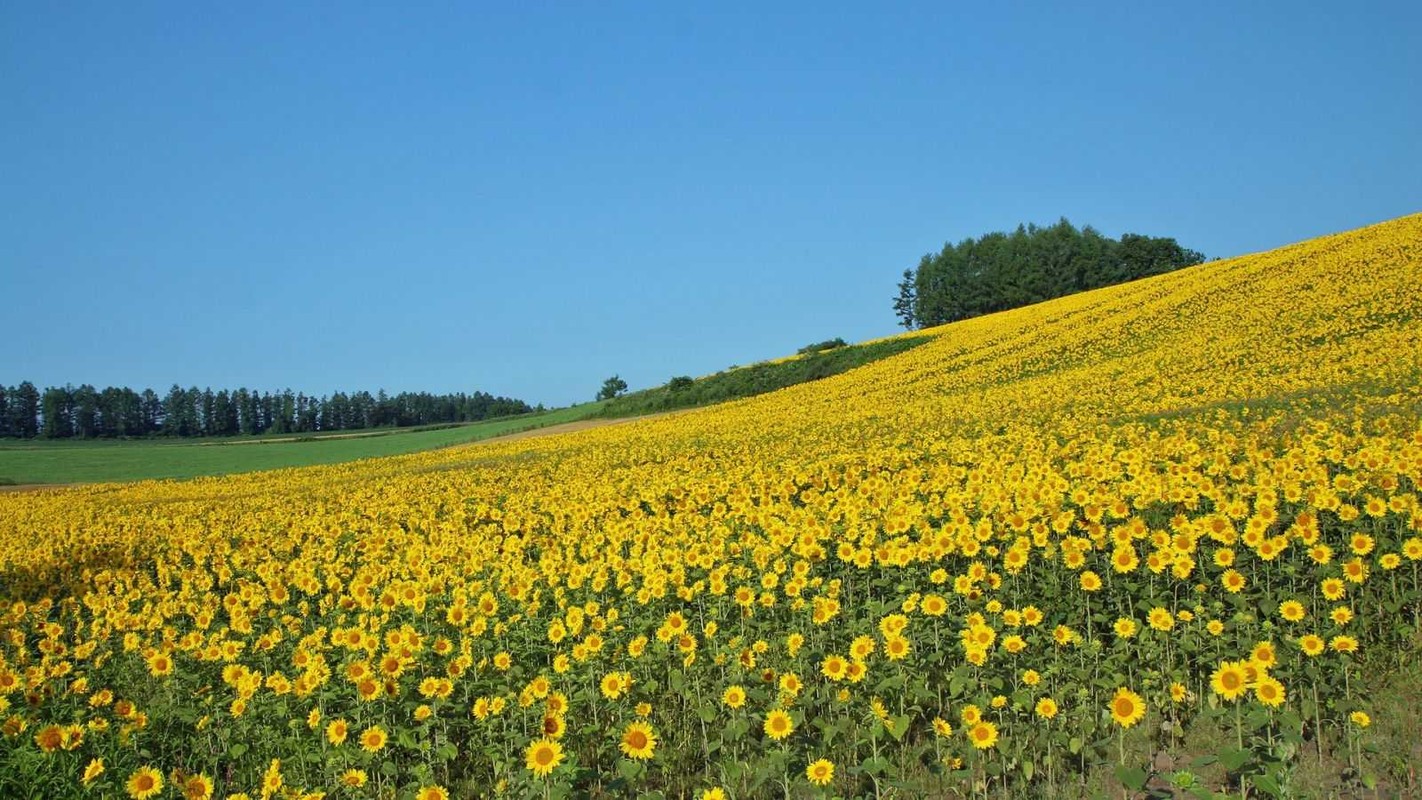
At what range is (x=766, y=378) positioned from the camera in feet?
163

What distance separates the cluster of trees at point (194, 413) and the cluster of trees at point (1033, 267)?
78318 millimetres

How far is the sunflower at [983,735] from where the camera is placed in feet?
15.1

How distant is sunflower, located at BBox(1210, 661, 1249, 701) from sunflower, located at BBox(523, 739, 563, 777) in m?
3.31

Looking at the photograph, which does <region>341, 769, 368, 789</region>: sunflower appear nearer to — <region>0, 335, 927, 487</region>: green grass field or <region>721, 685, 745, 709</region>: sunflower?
<region>721, 685, 745, 709</region>: sunflower

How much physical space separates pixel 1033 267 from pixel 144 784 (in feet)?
320

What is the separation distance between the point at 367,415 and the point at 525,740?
135 meters

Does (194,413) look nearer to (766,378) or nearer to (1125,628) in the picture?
(766,378)

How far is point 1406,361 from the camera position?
59.5 ft

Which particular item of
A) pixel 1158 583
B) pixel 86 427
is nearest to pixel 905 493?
pixel 1158 583

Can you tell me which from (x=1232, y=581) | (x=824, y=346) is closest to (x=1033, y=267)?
(x=824, y=346)

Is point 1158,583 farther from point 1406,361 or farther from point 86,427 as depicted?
point 86,427

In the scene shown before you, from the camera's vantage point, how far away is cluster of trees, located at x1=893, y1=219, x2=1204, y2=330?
93.2 m

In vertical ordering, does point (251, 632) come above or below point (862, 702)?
above

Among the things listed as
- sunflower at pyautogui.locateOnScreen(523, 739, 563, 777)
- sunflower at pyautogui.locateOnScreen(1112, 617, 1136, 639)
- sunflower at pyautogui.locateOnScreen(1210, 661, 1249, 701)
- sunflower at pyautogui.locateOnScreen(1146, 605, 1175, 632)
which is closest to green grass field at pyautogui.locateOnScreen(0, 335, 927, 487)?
sunflower at pyautogui.locateOnScreen(1112, 617, 1136, 639)
